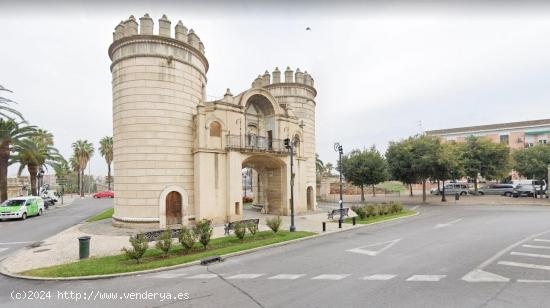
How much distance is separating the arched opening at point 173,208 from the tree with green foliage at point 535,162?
44.0 m

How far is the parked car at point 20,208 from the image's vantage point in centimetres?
2292

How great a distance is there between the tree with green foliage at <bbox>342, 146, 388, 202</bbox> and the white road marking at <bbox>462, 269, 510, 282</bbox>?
28784 millimetres

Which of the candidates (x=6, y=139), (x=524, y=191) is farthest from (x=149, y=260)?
(x=524, y=191)

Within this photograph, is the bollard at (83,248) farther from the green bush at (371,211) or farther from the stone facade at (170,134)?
the green bush at (371,211)

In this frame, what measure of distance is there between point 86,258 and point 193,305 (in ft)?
24.6

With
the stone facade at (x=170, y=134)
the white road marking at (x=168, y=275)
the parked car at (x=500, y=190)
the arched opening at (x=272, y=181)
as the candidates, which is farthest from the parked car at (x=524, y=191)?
the white road marking at (x=168, y=275)

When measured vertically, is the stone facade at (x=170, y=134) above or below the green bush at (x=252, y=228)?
above

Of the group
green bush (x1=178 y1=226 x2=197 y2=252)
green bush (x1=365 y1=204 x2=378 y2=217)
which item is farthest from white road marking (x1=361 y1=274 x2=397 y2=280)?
green bush (x1=365 y1=204 x2=378 y2=217)

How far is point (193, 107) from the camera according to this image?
2097 cm

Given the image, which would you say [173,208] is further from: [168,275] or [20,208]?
[20,208]

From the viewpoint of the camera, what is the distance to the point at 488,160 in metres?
39.1

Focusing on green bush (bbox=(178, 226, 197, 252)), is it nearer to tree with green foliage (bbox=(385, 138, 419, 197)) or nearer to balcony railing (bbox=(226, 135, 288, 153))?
balcony railing (bbox=(226, 135, 288, 153))

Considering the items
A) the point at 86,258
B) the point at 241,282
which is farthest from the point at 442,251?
the point at 86,258

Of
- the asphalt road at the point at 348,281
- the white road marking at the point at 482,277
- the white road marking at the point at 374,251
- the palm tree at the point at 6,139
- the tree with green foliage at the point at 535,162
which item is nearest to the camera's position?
the asphalt road at the point at 348,281
